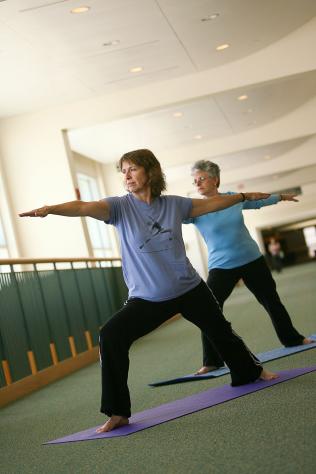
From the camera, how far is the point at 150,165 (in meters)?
4.07

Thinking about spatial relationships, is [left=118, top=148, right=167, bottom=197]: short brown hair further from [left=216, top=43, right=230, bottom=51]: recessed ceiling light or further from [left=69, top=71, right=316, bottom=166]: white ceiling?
[left=69, top=71, right=316, bottom=166]: white ceiling

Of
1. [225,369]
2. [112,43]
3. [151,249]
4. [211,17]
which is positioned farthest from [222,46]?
[151,249]

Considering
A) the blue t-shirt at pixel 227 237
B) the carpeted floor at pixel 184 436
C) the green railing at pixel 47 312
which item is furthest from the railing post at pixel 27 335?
the blue t-shirt at pixel 227 237

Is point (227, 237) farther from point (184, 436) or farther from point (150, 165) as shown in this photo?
point (184, 436)

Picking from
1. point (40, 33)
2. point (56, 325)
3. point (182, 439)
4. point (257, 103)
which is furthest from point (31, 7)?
point (257, 103)

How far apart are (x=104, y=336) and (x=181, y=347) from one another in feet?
15.1

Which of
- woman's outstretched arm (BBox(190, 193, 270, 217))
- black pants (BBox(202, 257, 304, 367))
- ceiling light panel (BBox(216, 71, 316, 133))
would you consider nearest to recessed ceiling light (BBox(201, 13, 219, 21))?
ceiling light panel (BBox(216, 71, 316, 133))

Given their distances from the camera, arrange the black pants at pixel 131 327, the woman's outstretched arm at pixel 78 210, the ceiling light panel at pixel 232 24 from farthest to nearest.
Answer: the ceiling light panel at pixel 232 24 < the black pants at pixel 131 327 < the woman's outstretched arm at pixel 78 210

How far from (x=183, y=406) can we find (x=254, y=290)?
1557 millimetres

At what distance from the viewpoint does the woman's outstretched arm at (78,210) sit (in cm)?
362

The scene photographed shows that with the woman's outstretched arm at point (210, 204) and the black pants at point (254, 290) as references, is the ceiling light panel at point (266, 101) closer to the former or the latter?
the black pants at point (254, 290)

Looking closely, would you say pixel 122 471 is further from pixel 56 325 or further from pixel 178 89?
pixel 178 89

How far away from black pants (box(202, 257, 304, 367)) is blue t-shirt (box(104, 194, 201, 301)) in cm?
132

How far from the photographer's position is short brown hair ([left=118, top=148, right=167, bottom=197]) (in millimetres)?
4023
